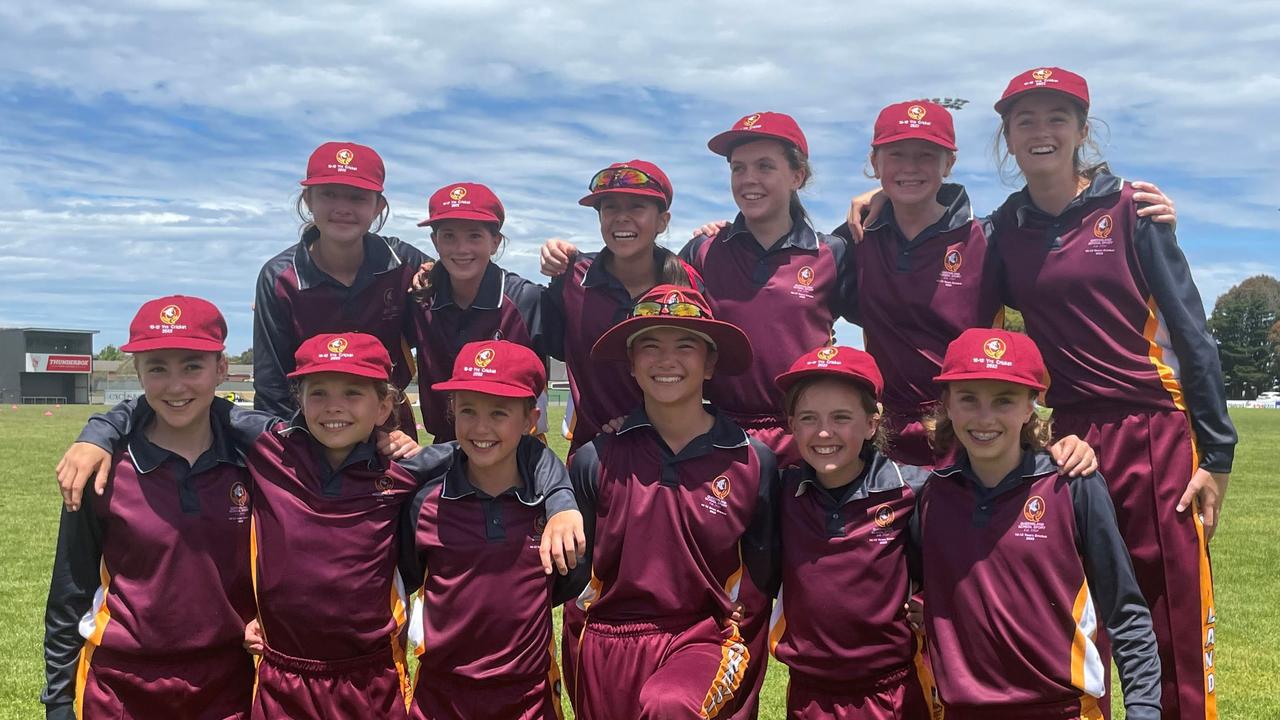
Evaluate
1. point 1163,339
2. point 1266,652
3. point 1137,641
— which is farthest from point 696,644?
point 1266,652

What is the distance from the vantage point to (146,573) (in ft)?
13.6

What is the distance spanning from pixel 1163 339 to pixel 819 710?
2100 millimetres

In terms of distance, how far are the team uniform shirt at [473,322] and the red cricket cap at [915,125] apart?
1.85 metres

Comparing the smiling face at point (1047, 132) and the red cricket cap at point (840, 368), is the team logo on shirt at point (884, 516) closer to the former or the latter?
the red cricket cap at point (840, 368)

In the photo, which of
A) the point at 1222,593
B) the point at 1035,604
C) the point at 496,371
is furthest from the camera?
the point at 1222,593

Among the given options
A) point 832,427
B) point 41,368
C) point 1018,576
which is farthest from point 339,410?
point 41,368

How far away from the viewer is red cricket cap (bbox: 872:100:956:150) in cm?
483

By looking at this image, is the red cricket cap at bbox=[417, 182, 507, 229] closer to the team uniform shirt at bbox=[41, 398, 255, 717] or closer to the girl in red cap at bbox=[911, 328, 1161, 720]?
the team uniform shirt at bbox=[41, 398, 255, 717]

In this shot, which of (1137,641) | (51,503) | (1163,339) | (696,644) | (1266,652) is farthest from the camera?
(51,503)

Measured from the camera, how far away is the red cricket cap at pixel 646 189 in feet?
16.6

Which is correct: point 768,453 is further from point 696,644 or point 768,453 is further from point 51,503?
point 51,503

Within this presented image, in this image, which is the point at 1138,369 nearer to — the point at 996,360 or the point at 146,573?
the point at 996,360

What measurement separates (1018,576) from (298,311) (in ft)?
11.5

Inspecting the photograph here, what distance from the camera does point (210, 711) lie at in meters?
4.22
